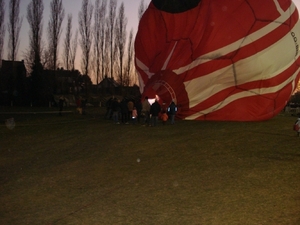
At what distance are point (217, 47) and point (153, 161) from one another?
24.7 feet

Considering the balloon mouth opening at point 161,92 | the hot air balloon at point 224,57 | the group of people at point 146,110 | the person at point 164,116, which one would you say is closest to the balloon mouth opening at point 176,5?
the hot air balloon at point 224,57

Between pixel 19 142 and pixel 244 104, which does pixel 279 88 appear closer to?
pixel 244 104

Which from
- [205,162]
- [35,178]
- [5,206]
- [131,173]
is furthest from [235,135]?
[5,206]

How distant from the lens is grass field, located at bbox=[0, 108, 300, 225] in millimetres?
5379

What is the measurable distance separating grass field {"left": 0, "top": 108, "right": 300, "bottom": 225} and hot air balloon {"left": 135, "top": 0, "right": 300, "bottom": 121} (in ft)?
9.85

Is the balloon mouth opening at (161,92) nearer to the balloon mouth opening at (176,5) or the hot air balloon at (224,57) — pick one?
the hot air balloon at (224,57)

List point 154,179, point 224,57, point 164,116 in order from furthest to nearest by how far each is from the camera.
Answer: point 164,116 < point 224,57 < point 154,179

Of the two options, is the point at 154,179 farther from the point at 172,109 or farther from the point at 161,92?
the point at 161,92

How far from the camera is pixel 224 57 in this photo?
1524cm

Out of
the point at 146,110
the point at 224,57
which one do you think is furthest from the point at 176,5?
the point at 146,110

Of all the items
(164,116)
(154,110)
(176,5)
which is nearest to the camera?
(154,110)

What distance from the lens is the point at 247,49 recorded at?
598 inches

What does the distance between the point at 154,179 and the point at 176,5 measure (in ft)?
33.6

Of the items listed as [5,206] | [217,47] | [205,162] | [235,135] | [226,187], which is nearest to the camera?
[5,206]
